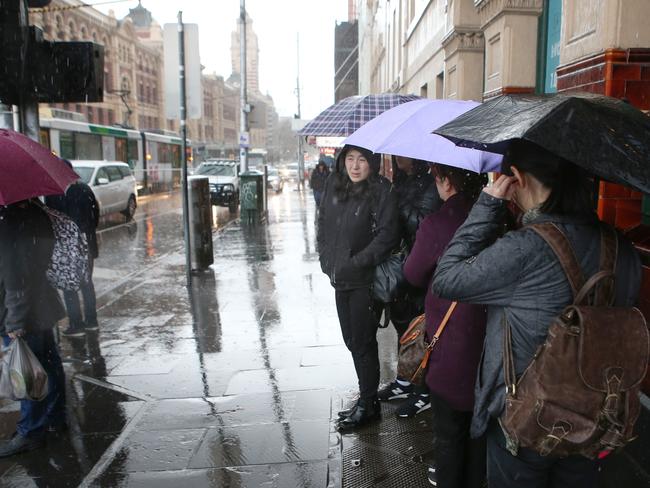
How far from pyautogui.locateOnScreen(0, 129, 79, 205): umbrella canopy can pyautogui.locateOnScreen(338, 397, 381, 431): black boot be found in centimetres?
243

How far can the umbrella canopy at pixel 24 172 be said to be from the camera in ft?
11.2

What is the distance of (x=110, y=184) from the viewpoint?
18.6 metres

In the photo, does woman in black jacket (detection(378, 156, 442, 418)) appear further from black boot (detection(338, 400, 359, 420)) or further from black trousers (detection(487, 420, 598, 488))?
black trousers (detection(487, 420, 598, 488))

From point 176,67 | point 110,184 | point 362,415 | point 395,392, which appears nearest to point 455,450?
point 362,415

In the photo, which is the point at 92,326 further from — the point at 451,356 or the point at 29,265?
the point at 451,356

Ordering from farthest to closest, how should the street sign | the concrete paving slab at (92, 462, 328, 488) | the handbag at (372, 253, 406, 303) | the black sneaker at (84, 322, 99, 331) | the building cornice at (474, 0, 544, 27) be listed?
the street sign → the black sneaker at (84, 322, 99, 331) → the building cornice at (474, 0, 544, 27) → the handbag at (372, 253, 406, 303) → the concrete paving slab at (92, 462, 328, 488)

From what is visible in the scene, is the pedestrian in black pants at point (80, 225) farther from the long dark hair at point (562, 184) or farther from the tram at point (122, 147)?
the tram at point (122, 147)

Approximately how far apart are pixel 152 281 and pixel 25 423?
17.9 ft

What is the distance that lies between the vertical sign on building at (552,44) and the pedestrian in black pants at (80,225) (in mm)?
5031

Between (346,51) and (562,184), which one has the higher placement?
(346,51)

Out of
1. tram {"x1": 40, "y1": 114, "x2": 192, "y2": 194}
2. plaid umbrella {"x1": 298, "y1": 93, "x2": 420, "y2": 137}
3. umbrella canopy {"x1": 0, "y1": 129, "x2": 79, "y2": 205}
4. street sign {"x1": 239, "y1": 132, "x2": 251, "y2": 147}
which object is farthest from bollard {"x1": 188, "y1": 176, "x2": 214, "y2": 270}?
street sign {"x1": 239, "y1": 132, "x2": 251, "y2": 147}

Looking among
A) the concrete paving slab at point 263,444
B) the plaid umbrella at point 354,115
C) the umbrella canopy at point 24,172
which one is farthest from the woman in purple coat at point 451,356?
the plaid umbrella at point 354,115

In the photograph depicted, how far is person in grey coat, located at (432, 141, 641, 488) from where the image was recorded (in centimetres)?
186

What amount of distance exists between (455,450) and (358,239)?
154cm
